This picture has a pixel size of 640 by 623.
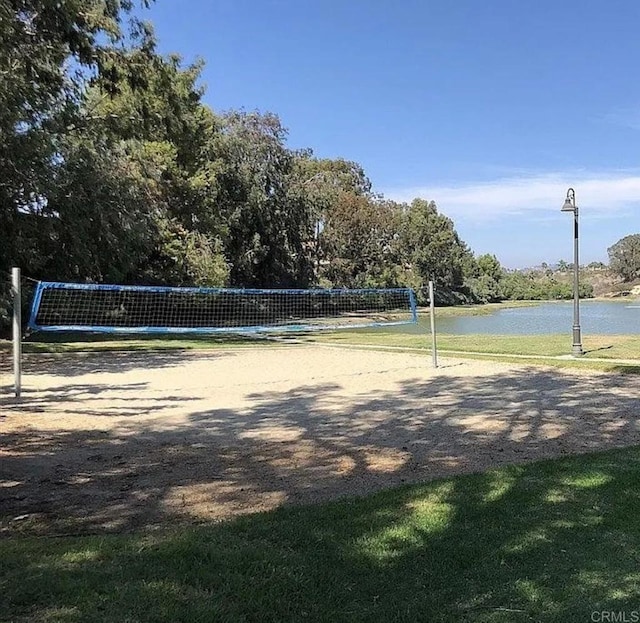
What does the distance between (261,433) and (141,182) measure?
15.2m

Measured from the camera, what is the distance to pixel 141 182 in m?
19.9

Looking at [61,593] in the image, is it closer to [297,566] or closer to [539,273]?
[297,566]

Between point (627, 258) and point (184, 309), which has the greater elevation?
point (627, 258)

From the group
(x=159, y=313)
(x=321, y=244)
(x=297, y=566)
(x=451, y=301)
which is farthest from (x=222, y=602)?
(x=451, y=301)

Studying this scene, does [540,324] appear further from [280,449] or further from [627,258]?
[627,258]

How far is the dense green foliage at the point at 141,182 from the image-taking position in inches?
461

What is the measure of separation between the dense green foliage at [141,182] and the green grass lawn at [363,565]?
887 centimetres

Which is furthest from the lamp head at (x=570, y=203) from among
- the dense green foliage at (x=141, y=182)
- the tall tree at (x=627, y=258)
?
the tall tree at (x=627, y=258)

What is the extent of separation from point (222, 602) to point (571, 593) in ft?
4.74

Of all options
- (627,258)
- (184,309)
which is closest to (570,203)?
(184,309)

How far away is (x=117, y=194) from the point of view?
53.2 feet

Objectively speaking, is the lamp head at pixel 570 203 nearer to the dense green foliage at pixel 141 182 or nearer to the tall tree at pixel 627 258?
the dense green foliage at pixel 141 182

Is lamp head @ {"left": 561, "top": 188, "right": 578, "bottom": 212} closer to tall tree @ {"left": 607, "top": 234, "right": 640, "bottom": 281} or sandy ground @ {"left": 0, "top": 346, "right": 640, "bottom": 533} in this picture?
sandy ground @ {"left": 0, "top": 346, "right": 640, "bottom": 533}

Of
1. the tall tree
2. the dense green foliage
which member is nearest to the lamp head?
the dense green foliage
